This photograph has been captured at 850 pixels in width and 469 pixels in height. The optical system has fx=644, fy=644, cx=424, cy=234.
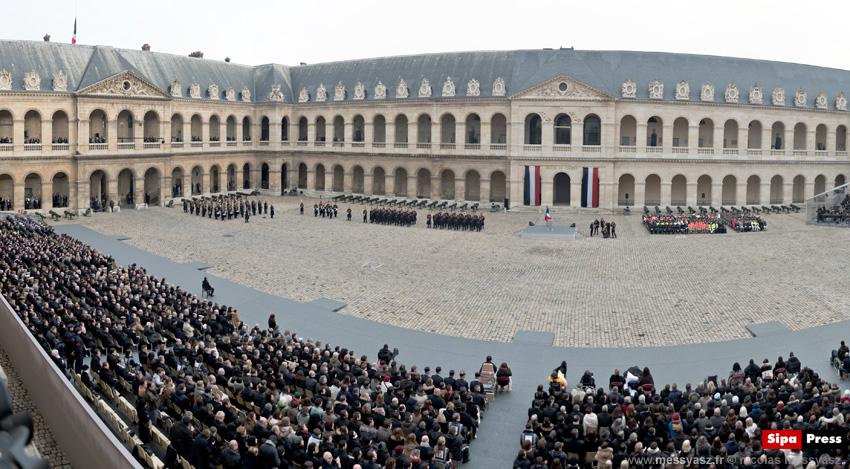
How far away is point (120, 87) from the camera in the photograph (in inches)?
2446

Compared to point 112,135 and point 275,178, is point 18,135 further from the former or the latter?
point 275,178

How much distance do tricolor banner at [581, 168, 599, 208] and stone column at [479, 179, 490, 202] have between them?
989 centimetres

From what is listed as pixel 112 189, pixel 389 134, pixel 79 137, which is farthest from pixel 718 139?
pixel 79 137

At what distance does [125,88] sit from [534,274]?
46.4 meters

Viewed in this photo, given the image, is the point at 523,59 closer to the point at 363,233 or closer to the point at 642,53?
the point at 642,53

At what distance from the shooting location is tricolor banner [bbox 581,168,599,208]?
64.9 m

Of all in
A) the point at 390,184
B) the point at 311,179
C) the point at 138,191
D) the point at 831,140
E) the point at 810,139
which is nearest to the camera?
the point at 138,191

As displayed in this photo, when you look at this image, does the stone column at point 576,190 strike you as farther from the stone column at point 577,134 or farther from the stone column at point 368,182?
the stone column at point 368,182

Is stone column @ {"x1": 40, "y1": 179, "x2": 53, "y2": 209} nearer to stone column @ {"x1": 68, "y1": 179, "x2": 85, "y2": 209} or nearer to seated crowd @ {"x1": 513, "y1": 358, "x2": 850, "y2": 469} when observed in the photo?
stone column @ {"x1": 68, "y1": 179, "x2": 85, "y2": 209}

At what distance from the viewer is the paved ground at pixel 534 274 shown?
93.4ft

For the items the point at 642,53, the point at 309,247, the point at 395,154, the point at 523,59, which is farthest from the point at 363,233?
the point at 642,53

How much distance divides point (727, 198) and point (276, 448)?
66.3m

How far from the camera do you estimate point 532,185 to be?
6581 centimetres

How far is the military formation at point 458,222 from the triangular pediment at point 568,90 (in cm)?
1694
